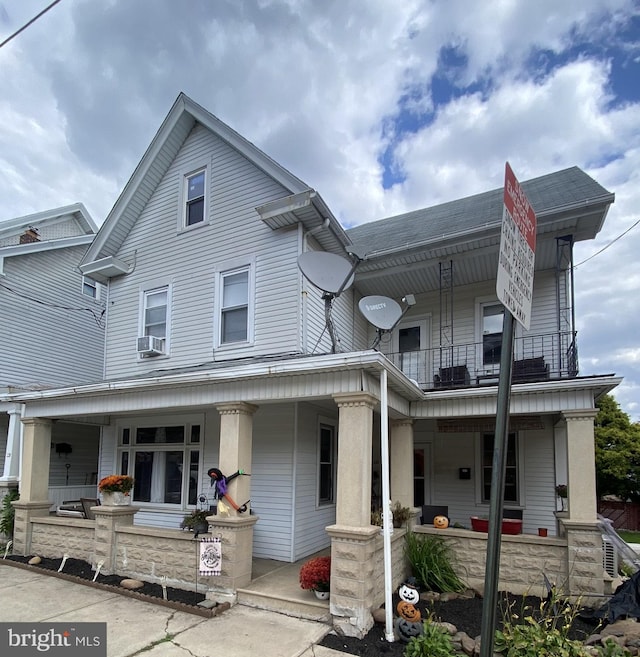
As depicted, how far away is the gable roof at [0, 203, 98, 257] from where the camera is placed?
Answer: 1371cm

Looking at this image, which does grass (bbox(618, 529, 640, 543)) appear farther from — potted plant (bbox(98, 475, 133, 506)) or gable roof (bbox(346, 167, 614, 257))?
potted plant (bbox(98, 475, 133, 506))

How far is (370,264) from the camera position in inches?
414

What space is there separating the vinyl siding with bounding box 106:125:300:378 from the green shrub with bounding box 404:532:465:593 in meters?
3.92

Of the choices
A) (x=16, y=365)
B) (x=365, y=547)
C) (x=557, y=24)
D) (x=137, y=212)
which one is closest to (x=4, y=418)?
(x=16, y=365)

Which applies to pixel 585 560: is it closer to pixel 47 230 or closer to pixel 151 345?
pixel 151 345

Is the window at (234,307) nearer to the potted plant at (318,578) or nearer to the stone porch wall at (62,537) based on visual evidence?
the stone porch wall at (62,537)

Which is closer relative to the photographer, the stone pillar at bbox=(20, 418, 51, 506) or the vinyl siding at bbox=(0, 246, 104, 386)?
the stone pillar at bbox=(20, 418, 51, 506)

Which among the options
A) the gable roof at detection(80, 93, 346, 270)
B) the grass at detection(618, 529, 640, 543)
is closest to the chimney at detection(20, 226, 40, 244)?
the gable roof at detection(80, 93, 346, 270)

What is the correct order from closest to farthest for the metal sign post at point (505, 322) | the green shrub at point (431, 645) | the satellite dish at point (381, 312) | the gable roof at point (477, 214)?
the metal sign post at point (505, 322) < the green shrub at point (431, 645) < the satellite dish at point (381, 312) < the gable roof at point (477, 214)

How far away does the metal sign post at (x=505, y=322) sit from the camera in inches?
74.7

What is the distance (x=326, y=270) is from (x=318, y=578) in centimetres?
439

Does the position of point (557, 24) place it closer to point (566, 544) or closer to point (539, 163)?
point (539, 163)

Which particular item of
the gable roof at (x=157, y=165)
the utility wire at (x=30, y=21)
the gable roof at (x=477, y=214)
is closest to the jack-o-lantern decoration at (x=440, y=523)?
the gable roof at (x=477, y=214)

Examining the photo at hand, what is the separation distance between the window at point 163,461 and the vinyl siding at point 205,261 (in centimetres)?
145
